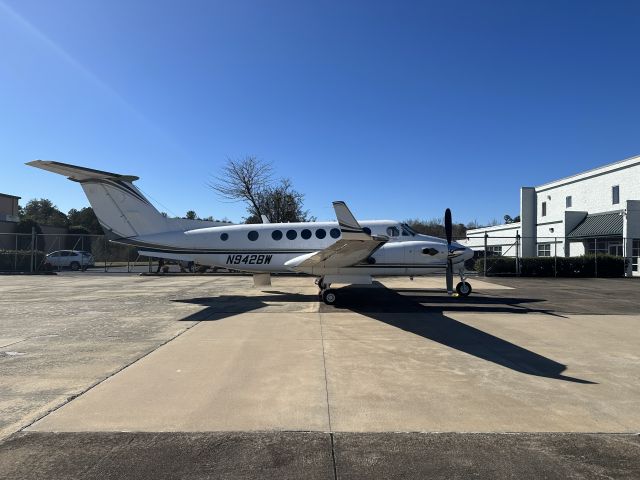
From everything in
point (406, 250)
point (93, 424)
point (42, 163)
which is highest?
point (42, 163)

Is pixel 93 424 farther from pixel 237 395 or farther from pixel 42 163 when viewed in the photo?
pixel 42 163

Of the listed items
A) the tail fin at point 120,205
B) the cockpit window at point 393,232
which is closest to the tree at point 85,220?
the tail fin at point 120,205

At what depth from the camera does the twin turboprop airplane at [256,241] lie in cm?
1523

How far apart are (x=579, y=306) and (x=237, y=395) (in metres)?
13.0

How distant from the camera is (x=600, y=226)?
109 ft

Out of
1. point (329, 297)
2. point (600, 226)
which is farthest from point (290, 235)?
point (600, 226)

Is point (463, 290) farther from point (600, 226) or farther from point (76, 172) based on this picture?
point (600, 226)

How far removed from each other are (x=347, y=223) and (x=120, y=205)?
993cm

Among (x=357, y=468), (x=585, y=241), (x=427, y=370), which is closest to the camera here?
(x=357, y=468)

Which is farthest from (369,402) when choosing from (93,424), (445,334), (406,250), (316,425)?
(406,250)

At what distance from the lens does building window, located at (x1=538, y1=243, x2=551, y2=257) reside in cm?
3980

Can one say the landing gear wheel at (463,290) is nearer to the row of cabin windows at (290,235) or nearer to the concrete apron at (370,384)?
the row of cabin windows at (290,235)

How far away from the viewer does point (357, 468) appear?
3.66m

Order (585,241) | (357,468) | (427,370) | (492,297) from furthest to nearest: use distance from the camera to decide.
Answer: (585,241) → (492,297) → (427,370) → (357,468)
